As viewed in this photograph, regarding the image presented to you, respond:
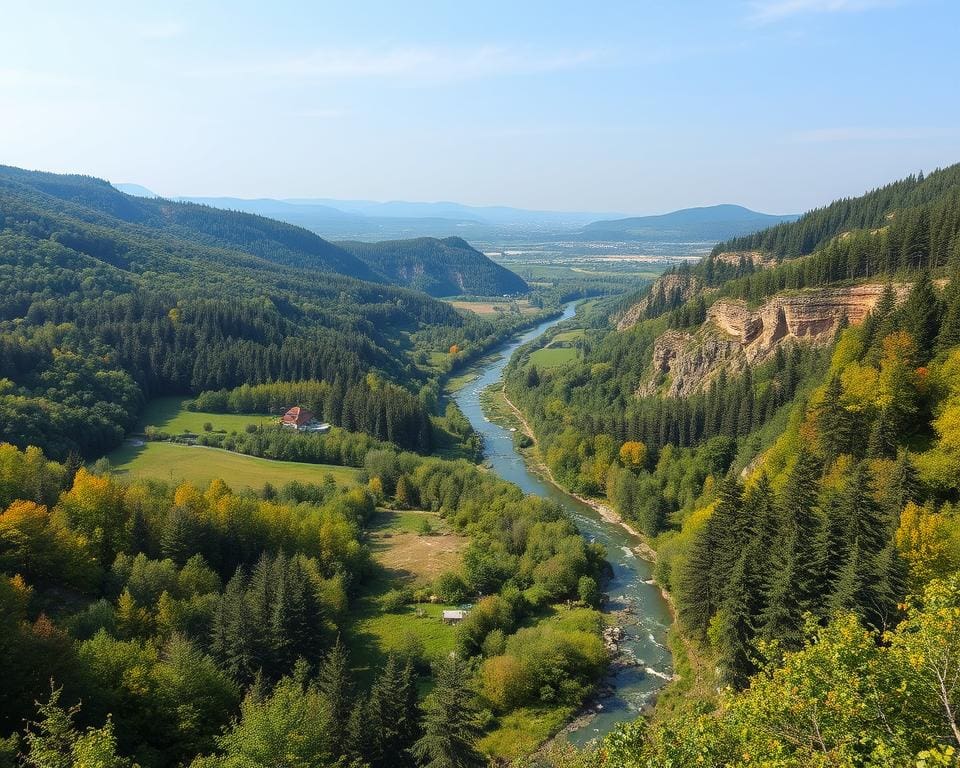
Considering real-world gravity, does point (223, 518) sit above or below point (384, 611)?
above

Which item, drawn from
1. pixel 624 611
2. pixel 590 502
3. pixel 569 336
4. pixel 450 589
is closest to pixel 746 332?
pixel 590 502

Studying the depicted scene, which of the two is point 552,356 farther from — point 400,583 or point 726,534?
point 726,534

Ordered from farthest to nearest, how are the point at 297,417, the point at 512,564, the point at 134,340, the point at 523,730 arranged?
the point at 134,340 < the point at 297,417 < the point at 512,564 < the point at 523,730

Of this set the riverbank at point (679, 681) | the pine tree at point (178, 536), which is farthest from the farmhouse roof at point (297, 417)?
the riverbank at point (679, 681)

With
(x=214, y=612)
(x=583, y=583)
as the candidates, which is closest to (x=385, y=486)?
(x=583, y=583)

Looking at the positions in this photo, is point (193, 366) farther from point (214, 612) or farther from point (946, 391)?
point (946, 391)

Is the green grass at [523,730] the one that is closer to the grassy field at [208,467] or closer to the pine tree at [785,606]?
the pine tree at [785,606]

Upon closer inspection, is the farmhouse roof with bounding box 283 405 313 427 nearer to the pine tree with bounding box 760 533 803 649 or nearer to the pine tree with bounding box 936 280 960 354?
the pine tree with bounding box 760 533 803 649
